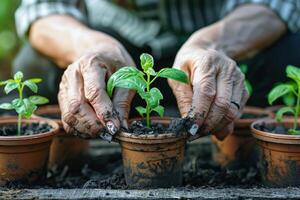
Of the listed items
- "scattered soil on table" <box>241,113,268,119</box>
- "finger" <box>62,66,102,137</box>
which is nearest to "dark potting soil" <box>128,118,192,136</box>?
"finger" <box>62,66,102,137</box>

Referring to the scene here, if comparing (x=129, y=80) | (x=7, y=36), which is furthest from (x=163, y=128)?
(x=7, y=36)

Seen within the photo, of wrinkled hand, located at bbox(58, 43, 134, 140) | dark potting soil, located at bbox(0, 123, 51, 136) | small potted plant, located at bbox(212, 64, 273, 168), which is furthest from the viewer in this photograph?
small potted plant, located at bbox(212, 64, 273, 168)

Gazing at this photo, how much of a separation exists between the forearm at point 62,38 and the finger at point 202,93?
1.57 feet

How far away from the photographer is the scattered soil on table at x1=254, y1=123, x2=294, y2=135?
1559 mm

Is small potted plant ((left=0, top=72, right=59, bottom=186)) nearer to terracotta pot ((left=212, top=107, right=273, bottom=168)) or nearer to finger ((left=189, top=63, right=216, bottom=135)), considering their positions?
finger ((left=189, top=63, right=216, bottom=135))

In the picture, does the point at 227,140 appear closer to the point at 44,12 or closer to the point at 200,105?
the point at 200,105

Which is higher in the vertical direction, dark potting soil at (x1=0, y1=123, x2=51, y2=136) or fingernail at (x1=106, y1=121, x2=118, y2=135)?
fingernail at (x1=106, y1=121, x2=118, y2=135)

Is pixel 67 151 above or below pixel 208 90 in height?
below

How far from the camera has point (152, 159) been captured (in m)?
1.37

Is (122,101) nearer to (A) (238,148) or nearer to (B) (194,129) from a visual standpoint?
(B) (194,129)

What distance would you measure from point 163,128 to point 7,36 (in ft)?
Answer: 10.0

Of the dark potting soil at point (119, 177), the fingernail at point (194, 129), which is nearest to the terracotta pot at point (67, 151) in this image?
the dark potting soil at point (119, 177)

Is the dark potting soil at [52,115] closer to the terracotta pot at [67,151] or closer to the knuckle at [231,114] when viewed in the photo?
the terracotta pot at [67,151]

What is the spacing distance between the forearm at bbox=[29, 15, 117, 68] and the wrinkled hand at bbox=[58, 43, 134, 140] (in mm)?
286
